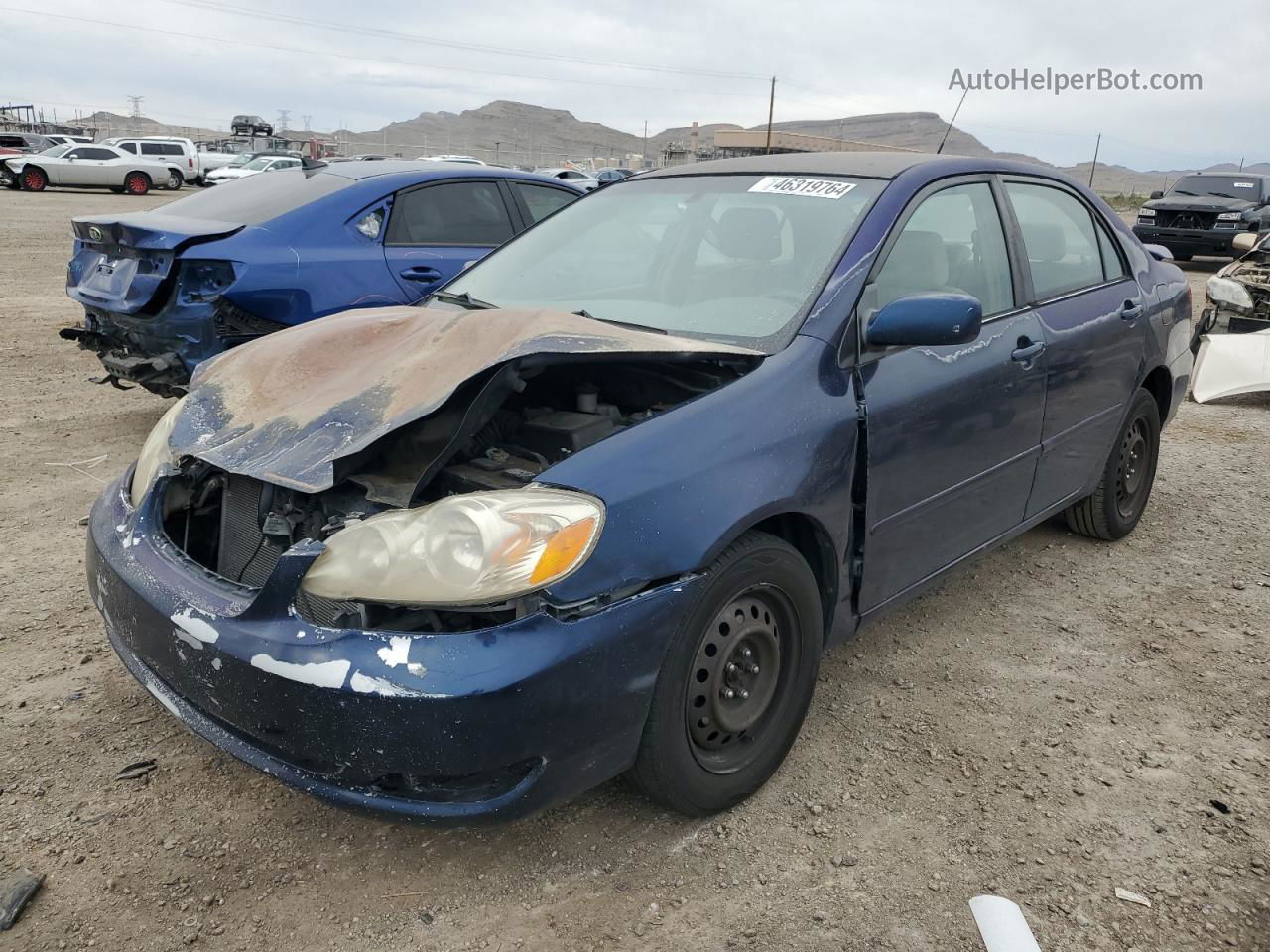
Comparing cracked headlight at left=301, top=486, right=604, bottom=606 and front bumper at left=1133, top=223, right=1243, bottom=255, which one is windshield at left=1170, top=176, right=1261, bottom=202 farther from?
cracked headlight at left=301, top=486, right=604, bottom=606

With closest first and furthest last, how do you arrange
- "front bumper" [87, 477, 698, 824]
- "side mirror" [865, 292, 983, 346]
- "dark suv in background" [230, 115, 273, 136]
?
"front bumper" [87, 477, 698, 824] → "side mirror" [865, 292, 983, 346] → "dark suv in background" [230, 115, 273, 136]

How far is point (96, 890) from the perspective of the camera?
7.29 feet

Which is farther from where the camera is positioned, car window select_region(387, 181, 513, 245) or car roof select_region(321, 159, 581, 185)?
car roof select_region(321, 159, 581, 185)

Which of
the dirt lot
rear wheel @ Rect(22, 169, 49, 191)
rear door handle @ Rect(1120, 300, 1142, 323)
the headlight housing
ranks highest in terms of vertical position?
rear wheel @ Rect(22, 169, 49, 191)

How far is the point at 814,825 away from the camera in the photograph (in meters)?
2.52

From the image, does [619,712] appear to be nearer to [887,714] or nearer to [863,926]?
[863,926]

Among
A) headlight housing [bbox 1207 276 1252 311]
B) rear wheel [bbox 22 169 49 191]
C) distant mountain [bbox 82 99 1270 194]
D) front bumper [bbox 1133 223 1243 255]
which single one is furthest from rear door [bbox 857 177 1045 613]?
distant mountain [bbox 82 99 1270 194]

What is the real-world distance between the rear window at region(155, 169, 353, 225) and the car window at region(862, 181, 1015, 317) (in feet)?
11.9

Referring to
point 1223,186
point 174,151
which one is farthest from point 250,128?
point 1223,186

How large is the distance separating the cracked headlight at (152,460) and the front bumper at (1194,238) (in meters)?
16.9

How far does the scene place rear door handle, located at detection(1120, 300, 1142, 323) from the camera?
3.96m

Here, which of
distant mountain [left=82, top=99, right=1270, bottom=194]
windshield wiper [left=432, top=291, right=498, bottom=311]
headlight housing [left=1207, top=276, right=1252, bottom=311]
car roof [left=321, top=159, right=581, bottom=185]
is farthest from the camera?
distant mountain [left=82, top=99, right=1270, bottom=194]

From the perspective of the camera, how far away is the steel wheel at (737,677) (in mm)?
2346

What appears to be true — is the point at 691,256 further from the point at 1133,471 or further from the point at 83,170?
the point at 83,170
